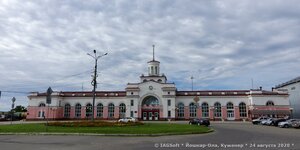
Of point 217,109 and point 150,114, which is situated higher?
point 217,109

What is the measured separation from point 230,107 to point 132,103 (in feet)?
80.4

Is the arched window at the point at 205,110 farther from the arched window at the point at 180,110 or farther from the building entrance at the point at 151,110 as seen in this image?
the building entrance at the point at 151,110

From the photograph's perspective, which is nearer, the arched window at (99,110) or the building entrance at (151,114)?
the building entrance at (151,114)

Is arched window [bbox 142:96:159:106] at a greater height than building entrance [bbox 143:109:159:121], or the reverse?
arched window [bbox 142:96:159:106]

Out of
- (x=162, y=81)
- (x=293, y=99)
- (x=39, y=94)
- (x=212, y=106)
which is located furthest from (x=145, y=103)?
(x=293, y=99)

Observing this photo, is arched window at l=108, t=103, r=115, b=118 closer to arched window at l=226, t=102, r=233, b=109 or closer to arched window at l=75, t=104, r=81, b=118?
arched window at l=75, t=104, r=81, b=118

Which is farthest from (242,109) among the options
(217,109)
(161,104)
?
(161,104)

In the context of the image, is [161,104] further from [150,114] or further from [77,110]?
[77,110]

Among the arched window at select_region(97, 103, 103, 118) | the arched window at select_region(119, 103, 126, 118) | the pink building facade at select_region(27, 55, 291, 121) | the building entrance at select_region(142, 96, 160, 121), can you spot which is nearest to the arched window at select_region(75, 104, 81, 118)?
the pink building facade at select_region(27, 55, 291, 121)

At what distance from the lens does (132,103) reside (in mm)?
64875

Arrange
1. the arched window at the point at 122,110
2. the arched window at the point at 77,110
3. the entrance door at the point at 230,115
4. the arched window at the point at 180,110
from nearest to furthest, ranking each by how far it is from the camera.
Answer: the entrance door at the point at 230,115
the arched window at the point at 180,110
the arched window at the point at 122,110
the arched window at the point at 77,110

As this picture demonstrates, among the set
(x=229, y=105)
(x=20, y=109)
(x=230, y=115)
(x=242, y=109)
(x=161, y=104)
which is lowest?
(x=230, y=115)

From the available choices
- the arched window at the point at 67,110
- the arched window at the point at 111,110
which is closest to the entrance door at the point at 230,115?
the arched window at the point at 111,110

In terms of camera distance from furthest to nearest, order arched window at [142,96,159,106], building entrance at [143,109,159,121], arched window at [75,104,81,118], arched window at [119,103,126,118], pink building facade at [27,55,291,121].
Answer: arched window at [75,104,81,118], arched window at [119,103,126,118], arched window at [142,96,159,106], building entrance at [143,109,159,121], pink building facade at [27,55,291,121]
